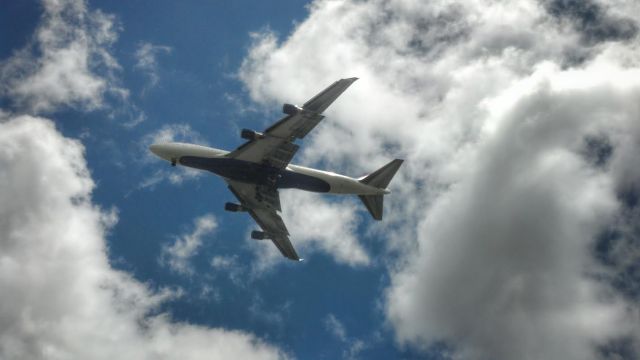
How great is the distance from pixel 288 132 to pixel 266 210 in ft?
46.5

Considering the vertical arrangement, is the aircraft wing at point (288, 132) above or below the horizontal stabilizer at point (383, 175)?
below

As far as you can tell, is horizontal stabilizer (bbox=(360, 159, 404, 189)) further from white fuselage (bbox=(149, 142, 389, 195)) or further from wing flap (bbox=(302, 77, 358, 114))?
wing flap (bbox=(302, 77, 358, 114))

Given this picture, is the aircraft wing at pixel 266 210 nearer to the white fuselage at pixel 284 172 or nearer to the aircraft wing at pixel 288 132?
the white fuselage at pixel 284 172

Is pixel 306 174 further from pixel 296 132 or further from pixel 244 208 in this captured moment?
pixel 244 208

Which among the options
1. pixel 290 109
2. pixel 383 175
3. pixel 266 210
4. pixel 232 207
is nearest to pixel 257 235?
pixel 266 210

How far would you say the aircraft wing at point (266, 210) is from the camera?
68.4m

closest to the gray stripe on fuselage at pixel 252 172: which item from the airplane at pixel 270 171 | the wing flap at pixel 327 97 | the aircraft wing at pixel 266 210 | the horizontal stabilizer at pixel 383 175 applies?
the airplane at pixel 270 171

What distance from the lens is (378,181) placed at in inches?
2616

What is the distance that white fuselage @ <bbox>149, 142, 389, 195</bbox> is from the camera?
210ft

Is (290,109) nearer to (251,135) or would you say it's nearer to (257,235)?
(251,135)

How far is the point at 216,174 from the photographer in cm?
6581

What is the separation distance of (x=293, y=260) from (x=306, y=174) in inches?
507

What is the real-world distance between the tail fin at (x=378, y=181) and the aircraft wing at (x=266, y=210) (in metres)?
11.1

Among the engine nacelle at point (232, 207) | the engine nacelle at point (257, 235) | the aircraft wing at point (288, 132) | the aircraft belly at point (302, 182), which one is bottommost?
the engine nacelle at point (257, 235)
